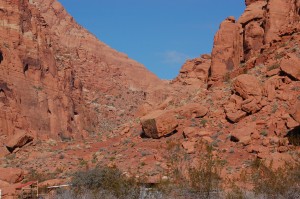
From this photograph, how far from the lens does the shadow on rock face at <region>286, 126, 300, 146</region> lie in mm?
22712

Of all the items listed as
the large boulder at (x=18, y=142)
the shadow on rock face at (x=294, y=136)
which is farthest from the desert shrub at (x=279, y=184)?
the large boulder at (x=18, y=142)

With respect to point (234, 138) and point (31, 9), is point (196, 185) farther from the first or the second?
point (31, 9)

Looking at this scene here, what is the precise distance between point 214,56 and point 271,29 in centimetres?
747

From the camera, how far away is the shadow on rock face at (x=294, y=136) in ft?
74.5

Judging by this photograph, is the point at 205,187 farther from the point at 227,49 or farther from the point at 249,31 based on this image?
the point at 227,49

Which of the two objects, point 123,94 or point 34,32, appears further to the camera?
point 123,94

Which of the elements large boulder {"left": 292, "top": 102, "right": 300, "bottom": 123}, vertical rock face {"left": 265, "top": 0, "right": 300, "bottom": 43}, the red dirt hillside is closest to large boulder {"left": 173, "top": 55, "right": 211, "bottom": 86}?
the red dirt hillside

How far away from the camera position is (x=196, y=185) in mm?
13773

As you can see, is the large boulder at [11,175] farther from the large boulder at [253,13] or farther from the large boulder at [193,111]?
the large boulder at [253,13]

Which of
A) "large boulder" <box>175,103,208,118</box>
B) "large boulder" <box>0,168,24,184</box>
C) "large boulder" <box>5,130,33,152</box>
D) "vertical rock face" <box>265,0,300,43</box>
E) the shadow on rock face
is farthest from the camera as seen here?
"vertical rock face" <box>265,0,300,43</box>

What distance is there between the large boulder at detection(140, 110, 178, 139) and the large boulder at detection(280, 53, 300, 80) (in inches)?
288

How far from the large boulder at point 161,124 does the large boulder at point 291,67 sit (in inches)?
288

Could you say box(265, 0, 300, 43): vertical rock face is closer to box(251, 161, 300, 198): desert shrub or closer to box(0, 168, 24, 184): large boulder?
box(0, 168, 24, 184): large boulder

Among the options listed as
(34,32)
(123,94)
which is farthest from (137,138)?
(123,94)
